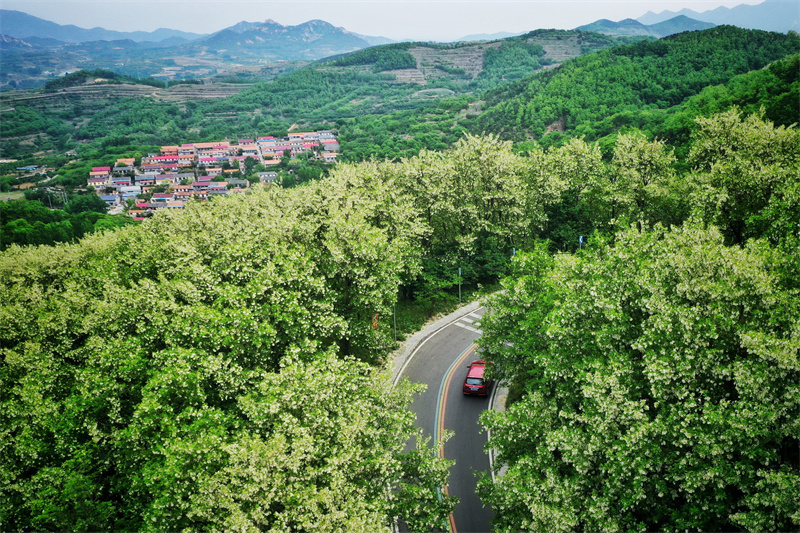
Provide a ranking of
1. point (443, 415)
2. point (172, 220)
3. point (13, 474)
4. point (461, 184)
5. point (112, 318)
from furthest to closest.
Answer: point (461, 184)
point (172, 220)
point (443, 415)
point (112, 318)
point (13, 474)

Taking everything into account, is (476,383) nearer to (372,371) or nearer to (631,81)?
(372,371)

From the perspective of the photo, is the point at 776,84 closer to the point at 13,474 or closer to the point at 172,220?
the point at 172,220

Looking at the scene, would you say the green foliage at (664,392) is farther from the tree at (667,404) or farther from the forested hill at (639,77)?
the forested hill at (639,77)

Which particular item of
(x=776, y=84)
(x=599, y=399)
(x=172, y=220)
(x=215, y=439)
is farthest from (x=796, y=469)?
(x=776, y=84)

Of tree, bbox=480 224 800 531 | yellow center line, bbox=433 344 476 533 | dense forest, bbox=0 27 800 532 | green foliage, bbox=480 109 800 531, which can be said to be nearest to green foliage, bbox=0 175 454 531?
dense forest, bbox=0 27 800 532

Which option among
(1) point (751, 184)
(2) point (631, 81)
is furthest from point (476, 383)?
(2) point (631, 81)

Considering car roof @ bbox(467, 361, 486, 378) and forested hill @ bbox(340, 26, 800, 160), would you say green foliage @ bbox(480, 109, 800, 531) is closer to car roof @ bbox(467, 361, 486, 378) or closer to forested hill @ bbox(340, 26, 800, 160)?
car roof @ bbox(467, 361, 486, 378)

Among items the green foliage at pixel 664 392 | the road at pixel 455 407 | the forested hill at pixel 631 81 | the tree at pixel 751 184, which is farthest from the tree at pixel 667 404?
the forested hill at pixel 631 81
